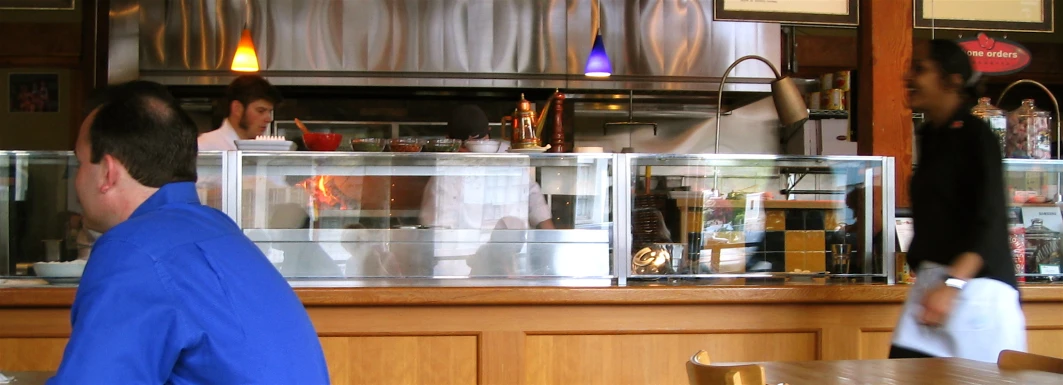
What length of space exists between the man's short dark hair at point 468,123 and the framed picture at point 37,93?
6172 millimetres

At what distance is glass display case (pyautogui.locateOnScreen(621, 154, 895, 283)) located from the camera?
3.67 metres

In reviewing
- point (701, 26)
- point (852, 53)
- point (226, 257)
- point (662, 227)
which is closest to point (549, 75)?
point (701, 26)

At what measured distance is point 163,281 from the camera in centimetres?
130

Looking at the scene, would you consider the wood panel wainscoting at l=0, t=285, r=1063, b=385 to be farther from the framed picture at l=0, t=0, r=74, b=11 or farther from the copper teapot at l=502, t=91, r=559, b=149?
the framed picture at l=0, t=0, r=74, b=11

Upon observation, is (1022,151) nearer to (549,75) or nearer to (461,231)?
(461,231)

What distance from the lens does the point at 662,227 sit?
368 centimetres

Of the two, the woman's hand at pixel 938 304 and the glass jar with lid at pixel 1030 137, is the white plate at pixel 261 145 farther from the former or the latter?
the glass jar with lid at pixel 1030 137

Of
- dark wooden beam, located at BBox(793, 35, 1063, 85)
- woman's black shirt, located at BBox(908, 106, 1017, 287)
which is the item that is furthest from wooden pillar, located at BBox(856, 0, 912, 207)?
dark wooden beam, located at BBox(793, 35, 1063, 85)

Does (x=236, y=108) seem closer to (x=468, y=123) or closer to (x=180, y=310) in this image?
(x=468, y=123)

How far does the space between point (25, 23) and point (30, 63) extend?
13.2 inches

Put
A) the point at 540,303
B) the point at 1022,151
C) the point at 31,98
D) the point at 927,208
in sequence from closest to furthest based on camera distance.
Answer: the point at 927,208 < the point at 540,303 < the point at 1022,151 < the point at 31,98

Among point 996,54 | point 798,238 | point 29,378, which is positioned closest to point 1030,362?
point 798,238

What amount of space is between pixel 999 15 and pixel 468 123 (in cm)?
238

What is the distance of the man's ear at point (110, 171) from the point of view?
4.73 ft
